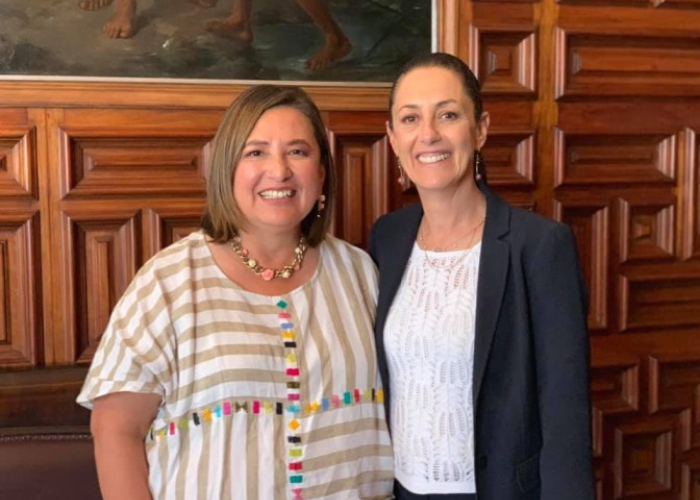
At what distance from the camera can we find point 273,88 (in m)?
1.56

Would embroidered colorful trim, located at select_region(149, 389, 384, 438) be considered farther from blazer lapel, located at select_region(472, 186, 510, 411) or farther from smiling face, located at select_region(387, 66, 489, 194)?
smiling face, located at select_region(387, 66, 489, 194)

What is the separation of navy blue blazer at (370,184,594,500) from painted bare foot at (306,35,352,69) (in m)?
0.85

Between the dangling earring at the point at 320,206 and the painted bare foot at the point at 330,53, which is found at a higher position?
the painted bare foot at the point at 330,53

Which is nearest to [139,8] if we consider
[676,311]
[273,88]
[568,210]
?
[273,88]

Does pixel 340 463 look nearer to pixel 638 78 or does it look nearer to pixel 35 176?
pixel 35 176

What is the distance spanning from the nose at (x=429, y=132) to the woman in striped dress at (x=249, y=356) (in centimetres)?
21

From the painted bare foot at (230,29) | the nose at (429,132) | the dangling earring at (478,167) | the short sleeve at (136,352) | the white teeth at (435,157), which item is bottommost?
the short sleeve at (136,352)

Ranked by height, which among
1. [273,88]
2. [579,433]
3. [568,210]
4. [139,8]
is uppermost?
[139,8]

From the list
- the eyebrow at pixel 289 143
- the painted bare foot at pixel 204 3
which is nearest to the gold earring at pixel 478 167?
the eyebrow at pixel 289 143

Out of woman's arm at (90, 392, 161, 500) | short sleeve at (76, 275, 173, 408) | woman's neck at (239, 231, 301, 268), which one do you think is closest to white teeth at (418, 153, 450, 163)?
woman's neck at (239, 231, 301, 268)

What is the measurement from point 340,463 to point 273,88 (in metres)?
0.77

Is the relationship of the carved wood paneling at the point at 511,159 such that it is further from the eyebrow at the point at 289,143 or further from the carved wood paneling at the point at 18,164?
the carved wood paneling at the point at 18,164

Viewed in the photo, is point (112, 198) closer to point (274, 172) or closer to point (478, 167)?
point (274, 172)

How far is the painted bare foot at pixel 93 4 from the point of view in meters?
1.94
